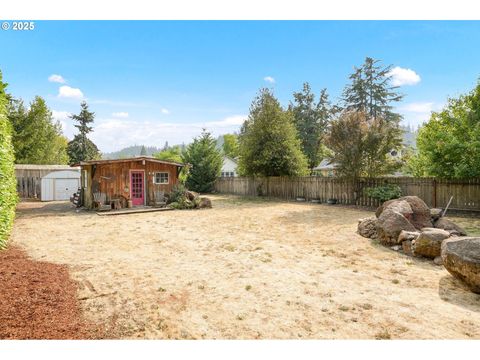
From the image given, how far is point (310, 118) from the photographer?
42.3 m

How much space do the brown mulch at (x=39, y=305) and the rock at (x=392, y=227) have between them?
6985mm

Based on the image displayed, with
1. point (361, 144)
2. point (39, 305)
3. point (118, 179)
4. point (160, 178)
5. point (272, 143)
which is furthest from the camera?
point (272, 143)

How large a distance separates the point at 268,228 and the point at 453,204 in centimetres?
979

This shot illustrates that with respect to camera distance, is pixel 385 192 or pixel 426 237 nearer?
pixel 426 237

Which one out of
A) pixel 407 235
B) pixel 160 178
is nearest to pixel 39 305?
pixel 407 235

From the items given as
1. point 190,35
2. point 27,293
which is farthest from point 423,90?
point 27,293

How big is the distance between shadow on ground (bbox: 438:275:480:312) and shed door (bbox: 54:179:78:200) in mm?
24413

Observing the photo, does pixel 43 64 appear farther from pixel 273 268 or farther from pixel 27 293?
pixel 273 268

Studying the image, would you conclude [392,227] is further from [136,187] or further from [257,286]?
[136,187]

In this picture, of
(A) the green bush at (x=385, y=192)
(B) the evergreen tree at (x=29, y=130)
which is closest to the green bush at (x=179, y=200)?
(A) the green bush at (x=385, y=192)

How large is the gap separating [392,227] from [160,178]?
45.5ft

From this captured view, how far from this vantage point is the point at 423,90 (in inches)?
466

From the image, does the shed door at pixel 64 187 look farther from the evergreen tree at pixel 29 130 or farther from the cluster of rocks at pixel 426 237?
the cluster of rocks at pixel 426 237
